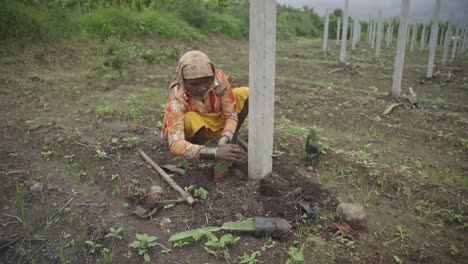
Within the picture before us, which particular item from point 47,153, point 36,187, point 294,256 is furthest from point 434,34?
point 36,187

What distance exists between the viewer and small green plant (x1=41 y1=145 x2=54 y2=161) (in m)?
3.16

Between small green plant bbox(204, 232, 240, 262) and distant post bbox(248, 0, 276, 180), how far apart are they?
66cm

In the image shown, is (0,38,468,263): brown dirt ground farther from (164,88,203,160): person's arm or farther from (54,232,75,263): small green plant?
(164,88,203,160): person's arm

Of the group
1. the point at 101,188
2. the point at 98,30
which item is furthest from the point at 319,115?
the point at 98,30

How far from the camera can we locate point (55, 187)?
2.66m

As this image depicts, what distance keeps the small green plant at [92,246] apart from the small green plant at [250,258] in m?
0.85

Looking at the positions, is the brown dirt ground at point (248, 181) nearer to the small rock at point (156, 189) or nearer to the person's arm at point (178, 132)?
the small rock at point (156, 189)

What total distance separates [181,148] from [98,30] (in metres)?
8.00

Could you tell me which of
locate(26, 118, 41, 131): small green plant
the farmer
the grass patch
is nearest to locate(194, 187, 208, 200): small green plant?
the farmer

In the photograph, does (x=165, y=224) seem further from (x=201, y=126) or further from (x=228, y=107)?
(x=228, y=107)

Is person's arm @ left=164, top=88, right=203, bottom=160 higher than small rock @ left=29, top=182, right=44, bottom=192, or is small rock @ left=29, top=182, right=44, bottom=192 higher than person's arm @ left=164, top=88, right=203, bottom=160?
person's arm @ left=164, top=88, right=203, bottom=160

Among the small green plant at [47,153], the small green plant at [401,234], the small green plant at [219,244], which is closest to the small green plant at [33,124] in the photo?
the small green plant at [47,153]

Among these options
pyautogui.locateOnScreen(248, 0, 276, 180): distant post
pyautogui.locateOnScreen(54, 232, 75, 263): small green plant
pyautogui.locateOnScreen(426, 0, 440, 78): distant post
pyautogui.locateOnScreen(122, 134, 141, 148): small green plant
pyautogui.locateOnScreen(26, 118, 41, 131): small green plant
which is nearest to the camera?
pyautogui.locateOnScreen(54, 232, 75, 263): small green plant

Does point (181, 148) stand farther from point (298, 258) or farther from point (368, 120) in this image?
point (368, 120)
